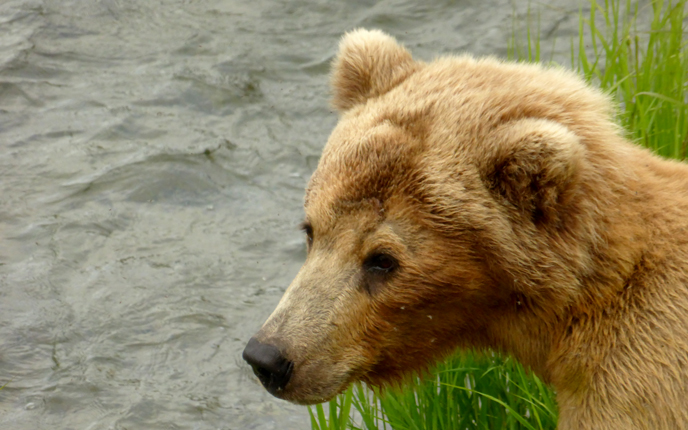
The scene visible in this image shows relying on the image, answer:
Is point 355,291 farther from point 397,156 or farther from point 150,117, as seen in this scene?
point 150,117

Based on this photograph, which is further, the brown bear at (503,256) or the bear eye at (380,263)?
the bear eye at (380,263)

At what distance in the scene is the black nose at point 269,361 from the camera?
3131mm

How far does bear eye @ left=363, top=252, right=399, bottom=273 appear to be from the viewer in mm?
3230

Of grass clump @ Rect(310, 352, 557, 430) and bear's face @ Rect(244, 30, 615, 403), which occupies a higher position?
bear's face @ Rect(244, 30, 615, 403)

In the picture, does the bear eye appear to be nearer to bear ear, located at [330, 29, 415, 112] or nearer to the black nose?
the black nose

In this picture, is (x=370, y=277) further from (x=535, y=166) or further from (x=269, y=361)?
(x=535, y=166)

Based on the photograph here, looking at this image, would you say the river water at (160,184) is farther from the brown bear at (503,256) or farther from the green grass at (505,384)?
the brown bear at (503,256)

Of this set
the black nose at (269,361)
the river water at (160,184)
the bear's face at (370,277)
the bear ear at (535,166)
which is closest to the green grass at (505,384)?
the bear's face at (370,277)

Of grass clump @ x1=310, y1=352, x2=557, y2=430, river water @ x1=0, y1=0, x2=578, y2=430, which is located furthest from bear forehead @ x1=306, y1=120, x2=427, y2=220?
river water @ x1=0, y1=0, x2=578, y2=430

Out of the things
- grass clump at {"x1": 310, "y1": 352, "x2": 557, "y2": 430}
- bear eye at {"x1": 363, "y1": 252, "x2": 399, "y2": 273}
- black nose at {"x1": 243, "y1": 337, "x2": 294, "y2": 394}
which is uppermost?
bear eye at {"x1": 363, "y1": 252, "x2": 399, "y2": 273}

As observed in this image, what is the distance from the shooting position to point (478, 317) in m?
3.38

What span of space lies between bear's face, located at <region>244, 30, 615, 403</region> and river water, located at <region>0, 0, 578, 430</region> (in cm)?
202

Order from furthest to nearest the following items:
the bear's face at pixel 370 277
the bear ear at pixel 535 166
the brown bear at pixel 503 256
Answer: the bear's face at pixel 370 277, the brown bear at pixel 503 256, the bear ear at pixel 535 166

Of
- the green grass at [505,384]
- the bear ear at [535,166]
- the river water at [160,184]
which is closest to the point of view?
the bear ear at [535,166]
